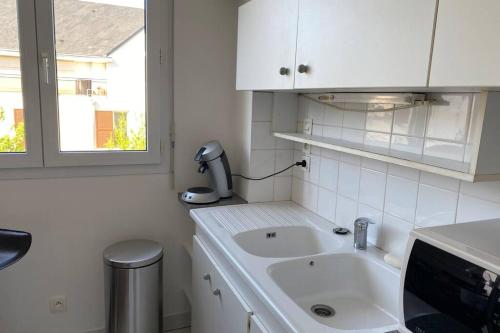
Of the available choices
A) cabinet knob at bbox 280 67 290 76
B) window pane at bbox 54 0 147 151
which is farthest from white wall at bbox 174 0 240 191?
cabinet knob at bbox 280 67 290 76

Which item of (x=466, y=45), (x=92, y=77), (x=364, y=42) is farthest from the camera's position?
(x=92, y=77)

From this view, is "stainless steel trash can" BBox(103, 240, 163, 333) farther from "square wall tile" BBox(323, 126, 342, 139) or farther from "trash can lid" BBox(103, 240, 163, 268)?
"square wall tile" BBox(323, 126, 342, 139)

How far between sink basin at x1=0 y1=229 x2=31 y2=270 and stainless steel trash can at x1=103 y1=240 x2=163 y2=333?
1.34ft

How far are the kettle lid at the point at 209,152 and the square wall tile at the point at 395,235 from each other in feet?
3.07

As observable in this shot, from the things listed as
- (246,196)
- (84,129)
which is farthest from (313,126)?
(84,129)

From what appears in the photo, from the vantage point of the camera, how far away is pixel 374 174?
1.48m

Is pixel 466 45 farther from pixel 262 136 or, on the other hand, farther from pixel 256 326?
pixel 262 136

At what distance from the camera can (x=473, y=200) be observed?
1106 millimetres

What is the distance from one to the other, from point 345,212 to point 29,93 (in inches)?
63.1

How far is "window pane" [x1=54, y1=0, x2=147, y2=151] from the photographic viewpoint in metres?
1.87

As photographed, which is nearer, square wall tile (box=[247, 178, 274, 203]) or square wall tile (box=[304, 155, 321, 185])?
square wall tile (box=[304, 155, 321, 185])

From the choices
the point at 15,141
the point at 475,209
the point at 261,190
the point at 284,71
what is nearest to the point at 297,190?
the point at 261,190

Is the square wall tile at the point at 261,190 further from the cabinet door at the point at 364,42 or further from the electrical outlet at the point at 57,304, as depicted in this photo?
Result: the electrical outlet at the point at 57,304

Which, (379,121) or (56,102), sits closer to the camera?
(379,121)
